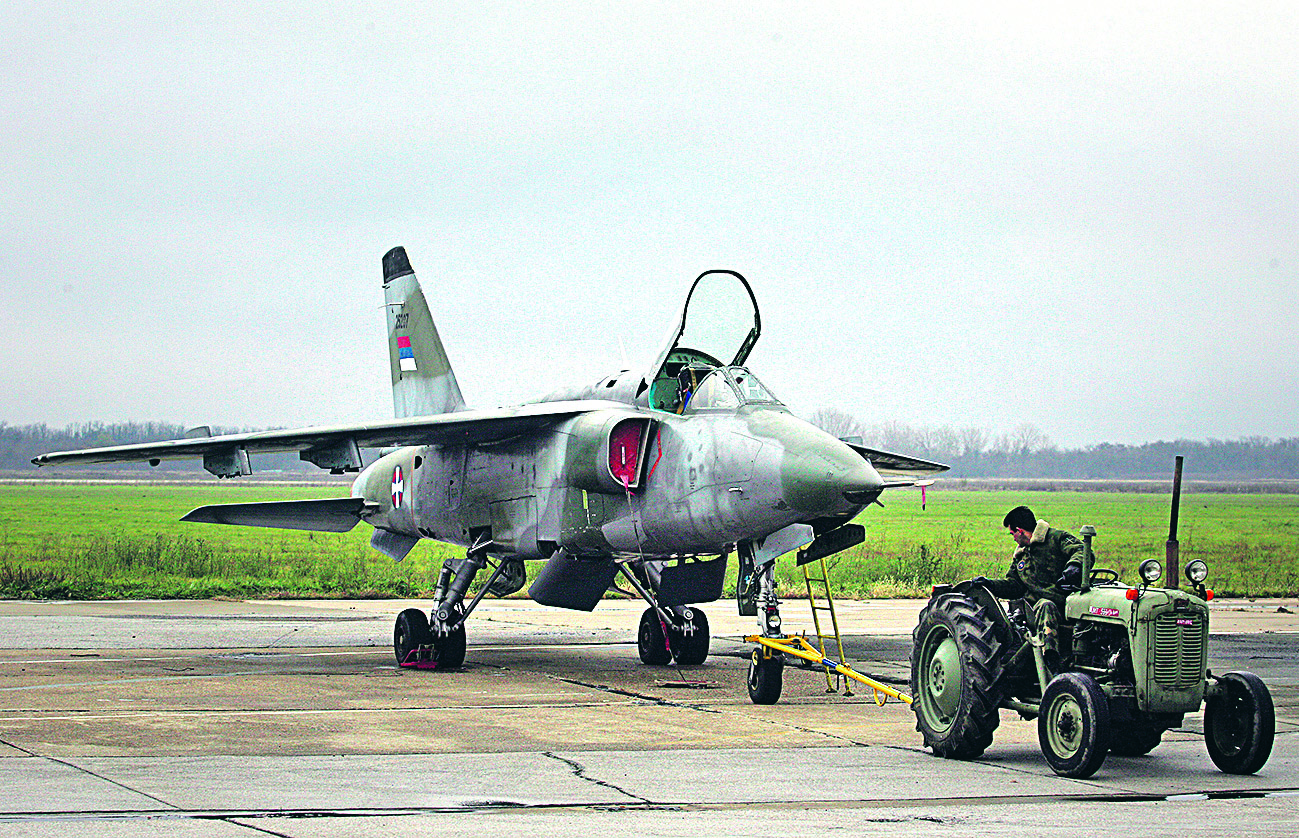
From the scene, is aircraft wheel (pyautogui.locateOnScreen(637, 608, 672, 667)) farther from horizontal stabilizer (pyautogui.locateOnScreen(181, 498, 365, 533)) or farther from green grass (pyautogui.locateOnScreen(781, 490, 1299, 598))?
green grass (pyautogui.locateOnScreen(781, 490, 1299, 598))

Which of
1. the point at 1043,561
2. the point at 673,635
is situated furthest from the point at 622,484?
the point at 1043,561

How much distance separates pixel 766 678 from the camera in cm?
1327

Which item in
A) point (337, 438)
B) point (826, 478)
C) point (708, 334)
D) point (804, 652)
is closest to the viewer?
point (804, 652)

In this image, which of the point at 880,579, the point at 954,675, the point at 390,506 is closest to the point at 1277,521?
the point at 880,579

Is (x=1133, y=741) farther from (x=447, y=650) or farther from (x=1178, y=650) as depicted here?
(x=447, y=650)

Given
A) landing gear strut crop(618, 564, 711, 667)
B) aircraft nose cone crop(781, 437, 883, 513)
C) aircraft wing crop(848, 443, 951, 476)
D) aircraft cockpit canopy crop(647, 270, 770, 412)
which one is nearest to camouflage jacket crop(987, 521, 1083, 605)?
aircraft nose cone crop(781, 437, 883, 513)

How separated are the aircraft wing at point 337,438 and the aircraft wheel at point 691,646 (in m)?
2.95

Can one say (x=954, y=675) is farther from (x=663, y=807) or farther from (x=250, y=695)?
(x=250, y=695)

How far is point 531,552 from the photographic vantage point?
Answer: 1675 centimetres

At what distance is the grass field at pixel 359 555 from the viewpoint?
1225 inches

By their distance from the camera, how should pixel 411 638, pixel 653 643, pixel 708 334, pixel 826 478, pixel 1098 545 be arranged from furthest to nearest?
pixel 1098 545
pixel 653 643
pixel 411 638
pixel 708 334
pixel 826 478

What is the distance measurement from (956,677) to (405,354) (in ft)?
42.0

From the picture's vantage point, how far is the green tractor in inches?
359

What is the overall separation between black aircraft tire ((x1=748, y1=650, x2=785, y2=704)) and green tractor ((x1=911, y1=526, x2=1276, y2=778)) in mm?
3059
